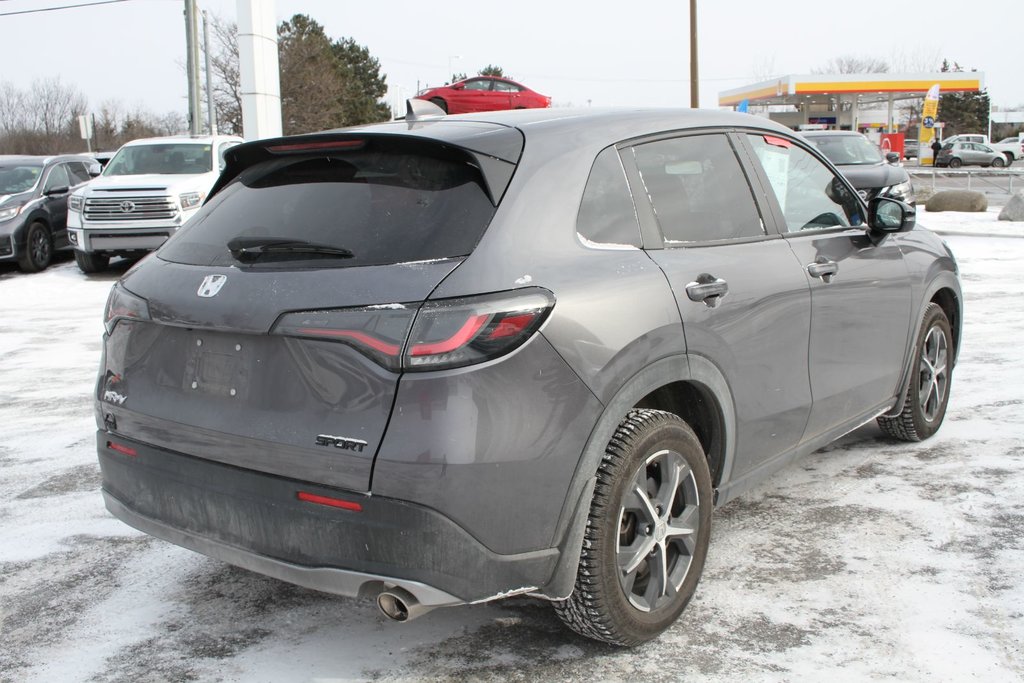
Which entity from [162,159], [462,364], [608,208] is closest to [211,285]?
[462,364]

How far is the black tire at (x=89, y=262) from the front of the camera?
14.1 meters

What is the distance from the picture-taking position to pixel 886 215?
4.47 metres

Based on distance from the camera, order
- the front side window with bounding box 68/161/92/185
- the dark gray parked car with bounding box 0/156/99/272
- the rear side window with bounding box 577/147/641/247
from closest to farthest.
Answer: the rear side window with bounding box 577/147/641/247 → the dark gray parked car with bounding box 0/156/99/272 → the front side window with bounding box 68/161/92/185

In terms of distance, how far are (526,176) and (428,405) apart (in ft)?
2.68

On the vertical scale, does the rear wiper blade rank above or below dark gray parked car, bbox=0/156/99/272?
below

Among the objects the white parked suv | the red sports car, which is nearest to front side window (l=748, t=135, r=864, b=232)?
the white parked suv

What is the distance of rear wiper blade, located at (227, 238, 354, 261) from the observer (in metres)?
2.87

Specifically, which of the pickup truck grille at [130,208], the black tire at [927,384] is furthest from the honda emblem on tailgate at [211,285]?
the pickup truck grille at [130,208]

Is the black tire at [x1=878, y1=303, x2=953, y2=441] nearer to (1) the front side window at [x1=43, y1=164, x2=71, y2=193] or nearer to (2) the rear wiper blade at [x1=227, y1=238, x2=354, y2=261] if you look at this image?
(2) the rear wiper blade at [x1=227, y1=238, x2=354, y2=261]

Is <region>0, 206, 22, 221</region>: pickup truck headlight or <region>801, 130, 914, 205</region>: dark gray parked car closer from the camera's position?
<region>0, 206, 22, 221</region>: pickup truck headlight

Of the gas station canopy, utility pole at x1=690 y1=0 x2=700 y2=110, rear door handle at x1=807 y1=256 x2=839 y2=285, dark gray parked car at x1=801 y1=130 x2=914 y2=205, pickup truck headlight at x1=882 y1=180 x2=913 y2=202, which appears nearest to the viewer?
rear door handle at x1=807 y1=256 x2=839 y2=285

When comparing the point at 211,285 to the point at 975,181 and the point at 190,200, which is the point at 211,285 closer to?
the point at 190,200

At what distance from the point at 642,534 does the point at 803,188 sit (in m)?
1.93

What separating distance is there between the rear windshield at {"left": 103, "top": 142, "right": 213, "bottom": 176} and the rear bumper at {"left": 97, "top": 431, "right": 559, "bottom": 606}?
1262 centimetres
